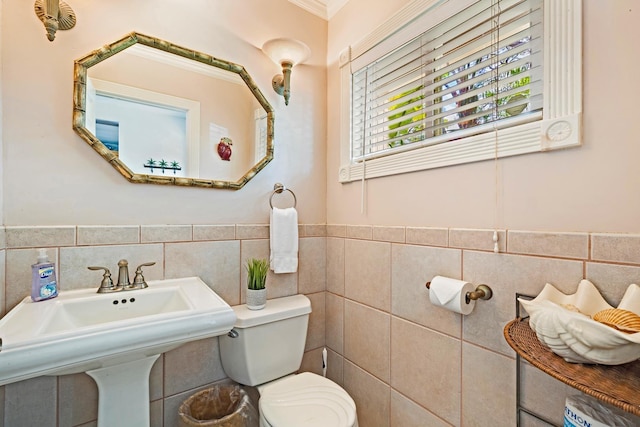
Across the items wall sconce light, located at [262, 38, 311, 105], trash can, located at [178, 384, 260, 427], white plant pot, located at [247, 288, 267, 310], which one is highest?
wall sconce light, located at [262, 38, 311, 105]

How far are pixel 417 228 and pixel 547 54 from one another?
2.31ft

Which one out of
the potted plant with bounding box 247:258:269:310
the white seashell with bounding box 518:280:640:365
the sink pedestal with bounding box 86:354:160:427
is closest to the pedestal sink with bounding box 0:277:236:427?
the sink pedestal with bounding box 86:354:160:427

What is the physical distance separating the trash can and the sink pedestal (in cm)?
22

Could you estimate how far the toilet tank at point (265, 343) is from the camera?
130cm

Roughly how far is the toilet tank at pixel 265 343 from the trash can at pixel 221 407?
0.21ft

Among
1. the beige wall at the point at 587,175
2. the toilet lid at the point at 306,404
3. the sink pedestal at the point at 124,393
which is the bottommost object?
the toilet lid at the point at 306,404

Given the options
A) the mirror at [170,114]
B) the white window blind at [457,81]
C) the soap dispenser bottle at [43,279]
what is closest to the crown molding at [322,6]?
the white window blind at [457,81]

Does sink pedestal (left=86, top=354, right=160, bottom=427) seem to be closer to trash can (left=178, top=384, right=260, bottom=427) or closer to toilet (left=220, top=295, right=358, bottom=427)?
trash can (left=178, top=384, right=260, bottom=427)

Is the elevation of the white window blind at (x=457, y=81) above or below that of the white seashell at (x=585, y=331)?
above

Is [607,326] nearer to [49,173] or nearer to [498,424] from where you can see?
[498,424]

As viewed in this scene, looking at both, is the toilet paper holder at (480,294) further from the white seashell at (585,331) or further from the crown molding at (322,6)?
the crown molding at (322,6)

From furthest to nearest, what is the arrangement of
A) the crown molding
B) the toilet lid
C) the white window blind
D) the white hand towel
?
the crown molding → the white hand towel → the toilet lid → the white window blind

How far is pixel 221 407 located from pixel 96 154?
1224 mm

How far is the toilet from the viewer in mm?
1158
